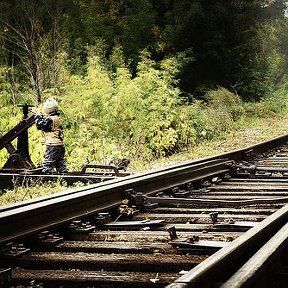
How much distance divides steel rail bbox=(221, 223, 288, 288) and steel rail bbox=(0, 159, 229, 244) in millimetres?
1521

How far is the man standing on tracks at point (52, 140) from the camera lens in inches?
323

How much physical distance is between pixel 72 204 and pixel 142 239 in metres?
0.66

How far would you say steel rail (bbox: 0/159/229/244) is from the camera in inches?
147

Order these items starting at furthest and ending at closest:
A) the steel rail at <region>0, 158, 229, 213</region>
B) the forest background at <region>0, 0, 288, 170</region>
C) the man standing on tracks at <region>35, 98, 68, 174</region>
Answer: the forest background at <region>0, 0, 288, 170</region> < the man standing on tracks at <region>35, 98, 68, 174</region> < the steel rail at <region>0, 158, 229, 213</region>

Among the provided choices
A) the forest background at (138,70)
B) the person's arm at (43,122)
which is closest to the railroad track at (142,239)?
the person's arm at (43,122)

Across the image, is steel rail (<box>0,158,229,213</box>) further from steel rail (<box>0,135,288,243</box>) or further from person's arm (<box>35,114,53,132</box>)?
person's arm (<box>35,114,53,132</box>)

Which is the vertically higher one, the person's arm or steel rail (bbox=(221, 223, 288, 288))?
the person's arm

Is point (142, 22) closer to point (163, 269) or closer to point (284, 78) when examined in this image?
point (284, 78)

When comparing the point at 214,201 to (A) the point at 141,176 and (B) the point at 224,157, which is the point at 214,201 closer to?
(A) the point at 141,176

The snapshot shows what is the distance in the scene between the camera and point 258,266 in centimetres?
282

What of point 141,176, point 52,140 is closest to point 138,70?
point 52,140

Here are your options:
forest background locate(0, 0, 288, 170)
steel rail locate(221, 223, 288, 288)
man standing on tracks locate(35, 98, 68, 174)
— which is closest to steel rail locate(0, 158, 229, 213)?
steel rail locate(221, 223, 288, 288)

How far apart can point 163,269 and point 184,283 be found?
2.93ft

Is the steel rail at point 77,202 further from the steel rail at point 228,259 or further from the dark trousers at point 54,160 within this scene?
the dark trousers at point 54,160
